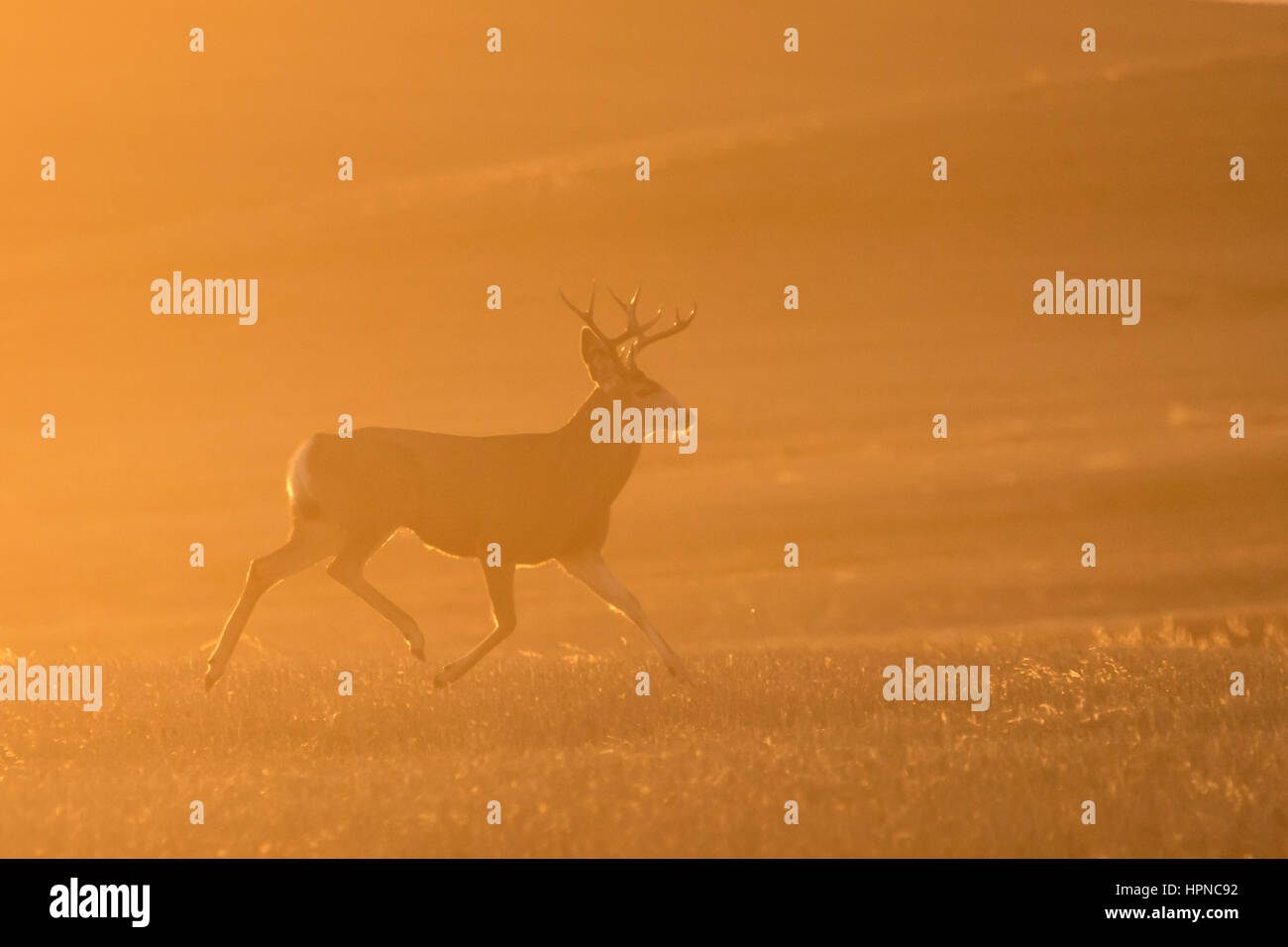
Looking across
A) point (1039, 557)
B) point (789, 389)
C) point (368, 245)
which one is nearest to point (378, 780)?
point (1039, 557)

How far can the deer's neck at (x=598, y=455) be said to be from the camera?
1367 cm

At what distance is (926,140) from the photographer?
53.4 m

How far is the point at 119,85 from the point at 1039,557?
2018 inches

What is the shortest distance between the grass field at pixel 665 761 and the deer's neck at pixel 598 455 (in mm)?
1269

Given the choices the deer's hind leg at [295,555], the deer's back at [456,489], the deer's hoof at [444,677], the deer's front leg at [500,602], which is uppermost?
the deer's back at [456,489]

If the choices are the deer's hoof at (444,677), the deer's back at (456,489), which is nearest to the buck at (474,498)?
the deer's back at (456,489)

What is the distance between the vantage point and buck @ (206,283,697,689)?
13.4 metres

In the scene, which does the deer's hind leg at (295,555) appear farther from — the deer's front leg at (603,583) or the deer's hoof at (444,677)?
the deer's front leg at (603,583)

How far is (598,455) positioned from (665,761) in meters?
3.65

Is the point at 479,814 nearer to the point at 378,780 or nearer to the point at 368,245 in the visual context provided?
the point at 378,780

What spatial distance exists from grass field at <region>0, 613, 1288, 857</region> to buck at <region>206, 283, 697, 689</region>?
0.66m

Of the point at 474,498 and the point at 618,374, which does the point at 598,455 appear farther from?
the point at 474,498

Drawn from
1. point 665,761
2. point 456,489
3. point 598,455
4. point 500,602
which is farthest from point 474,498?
point 665,761

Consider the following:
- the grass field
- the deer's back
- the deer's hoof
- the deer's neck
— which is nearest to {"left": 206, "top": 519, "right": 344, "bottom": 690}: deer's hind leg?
the deer's back
